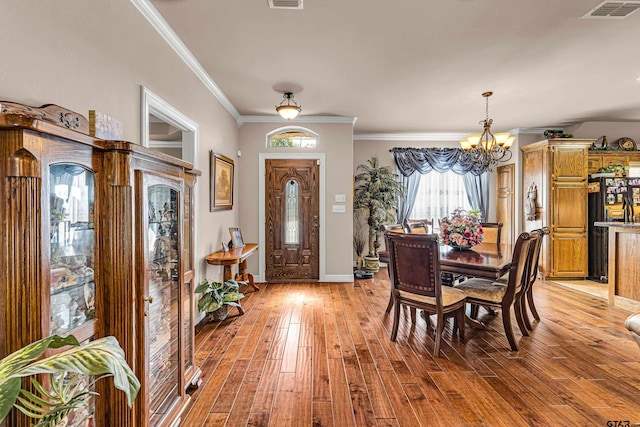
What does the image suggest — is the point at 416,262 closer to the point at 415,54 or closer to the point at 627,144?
the point at 415,54

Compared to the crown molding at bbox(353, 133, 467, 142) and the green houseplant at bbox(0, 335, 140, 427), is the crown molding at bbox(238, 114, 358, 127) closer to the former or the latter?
the crown molding at bbox(353, 133, 467, 142)

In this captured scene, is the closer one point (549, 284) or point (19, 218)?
point (19, 218)

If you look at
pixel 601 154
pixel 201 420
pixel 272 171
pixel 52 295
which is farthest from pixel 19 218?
pixel 601 154

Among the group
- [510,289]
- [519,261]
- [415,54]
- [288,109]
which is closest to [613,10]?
[415,54]

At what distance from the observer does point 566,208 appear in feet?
18.0

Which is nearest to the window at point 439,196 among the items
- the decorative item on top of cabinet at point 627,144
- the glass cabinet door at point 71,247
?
the decorative item on top of cabinet at point 627,144

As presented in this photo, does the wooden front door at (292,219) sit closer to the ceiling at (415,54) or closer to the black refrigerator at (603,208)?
the ceiling at (415,54)

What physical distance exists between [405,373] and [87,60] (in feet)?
9.55

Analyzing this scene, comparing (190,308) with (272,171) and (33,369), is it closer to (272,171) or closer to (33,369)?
(33,369)

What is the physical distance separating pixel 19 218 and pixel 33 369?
554mm

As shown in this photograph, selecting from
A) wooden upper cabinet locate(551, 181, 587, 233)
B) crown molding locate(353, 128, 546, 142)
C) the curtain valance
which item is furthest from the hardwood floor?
crown molding locate(353, 128, 546, 142)

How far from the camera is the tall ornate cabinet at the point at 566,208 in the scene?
5.50m

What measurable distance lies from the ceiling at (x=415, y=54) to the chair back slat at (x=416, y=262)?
1738 mm

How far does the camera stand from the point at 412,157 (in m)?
6.64
